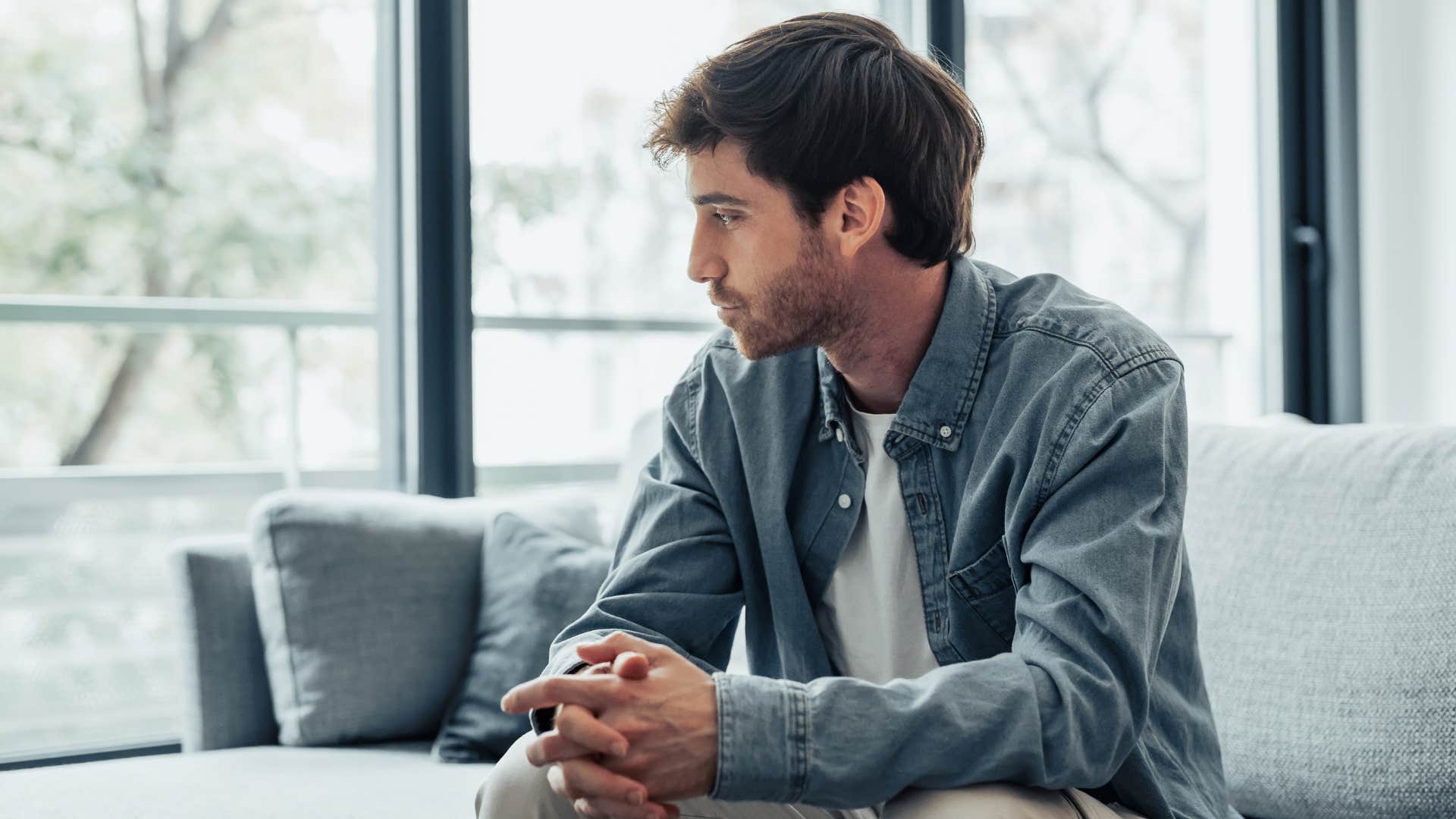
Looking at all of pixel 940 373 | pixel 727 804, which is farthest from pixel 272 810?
pixel 940 373

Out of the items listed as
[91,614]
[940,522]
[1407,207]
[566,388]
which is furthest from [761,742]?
[1407,207]

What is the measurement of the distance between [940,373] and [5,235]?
241 centimetres

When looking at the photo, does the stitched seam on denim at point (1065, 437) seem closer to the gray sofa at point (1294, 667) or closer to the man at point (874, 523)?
the man at point (874, 523)

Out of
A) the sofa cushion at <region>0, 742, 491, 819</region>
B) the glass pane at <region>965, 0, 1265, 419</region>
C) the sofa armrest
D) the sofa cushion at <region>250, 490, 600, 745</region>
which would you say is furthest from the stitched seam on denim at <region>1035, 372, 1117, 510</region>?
the glass pane at <region>965, 0, 1265, 419</region>

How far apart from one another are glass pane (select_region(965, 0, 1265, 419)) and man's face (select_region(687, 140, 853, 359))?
211 centimetres

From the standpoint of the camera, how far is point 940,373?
130 cm

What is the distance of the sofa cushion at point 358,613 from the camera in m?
1.91

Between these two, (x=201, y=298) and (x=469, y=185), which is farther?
(x=201, y=298)

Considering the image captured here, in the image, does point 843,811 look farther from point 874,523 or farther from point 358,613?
point 358,613

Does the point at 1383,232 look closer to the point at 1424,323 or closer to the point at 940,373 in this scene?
the point at 1424,323

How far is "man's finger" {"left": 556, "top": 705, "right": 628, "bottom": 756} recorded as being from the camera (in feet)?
3.30

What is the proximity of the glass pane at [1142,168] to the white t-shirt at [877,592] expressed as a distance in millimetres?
2136

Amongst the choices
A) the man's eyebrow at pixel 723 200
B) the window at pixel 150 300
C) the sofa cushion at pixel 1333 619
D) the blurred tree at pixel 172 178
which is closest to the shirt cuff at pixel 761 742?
the man's eyebrow at pixel 723 200

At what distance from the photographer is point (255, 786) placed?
65.1 inches
